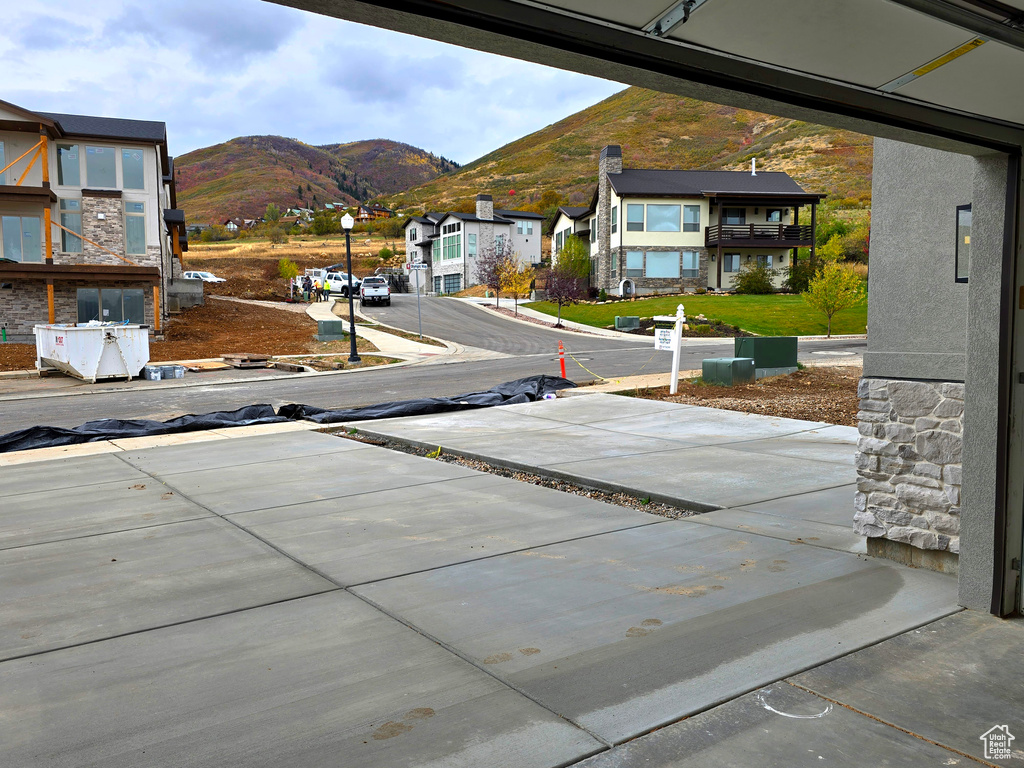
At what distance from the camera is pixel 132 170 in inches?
1411

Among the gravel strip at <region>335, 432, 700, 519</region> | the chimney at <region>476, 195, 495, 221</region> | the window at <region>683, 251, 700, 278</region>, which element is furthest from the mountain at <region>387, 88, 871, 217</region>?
the gravel strip at <region>335, 432, 700, 519</region>

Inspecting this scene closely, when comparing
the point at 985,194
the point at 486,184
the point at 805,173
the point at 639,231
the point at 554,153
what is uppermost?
the point at 554,153

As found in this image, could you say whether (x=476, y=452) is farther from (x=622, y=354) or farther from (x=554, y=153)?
(x=554, y=153)

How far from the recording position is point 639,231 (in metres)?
52.6

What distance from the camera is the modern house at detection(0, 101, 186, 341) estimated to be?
108 feet

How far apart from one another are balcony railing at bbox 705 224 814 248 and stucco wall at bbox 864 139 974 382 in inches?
1881

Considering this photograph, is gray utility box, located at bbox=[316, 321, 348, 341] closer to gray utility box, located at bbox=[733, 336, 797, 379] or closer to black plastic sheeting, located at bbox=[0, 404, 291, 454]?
black plastic sheeting, located at bbox=[0, 404, 291, 454]

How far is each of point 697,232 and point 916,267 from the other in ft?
164

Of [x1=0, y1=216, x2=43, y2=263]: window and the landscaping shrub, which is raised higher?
[x1=0, y1=216, x2=43, y2=263]: window

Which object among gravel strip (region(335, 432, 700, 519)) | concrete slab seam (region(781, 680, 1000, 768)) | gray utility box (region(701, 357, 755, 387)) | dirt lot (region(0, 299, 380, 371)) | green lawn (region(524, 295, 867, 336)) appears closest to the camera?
concrete slab seam (region(781, 680, 1000, 768))

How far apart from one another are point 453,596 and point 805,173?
95611 millimetres

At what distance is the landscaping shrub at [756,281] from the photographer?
49531mm

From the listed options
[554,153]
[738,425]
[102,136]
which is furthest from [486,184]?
[738,425]

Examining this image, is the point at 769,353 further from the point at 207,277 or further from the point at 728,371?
the point at 207,277
